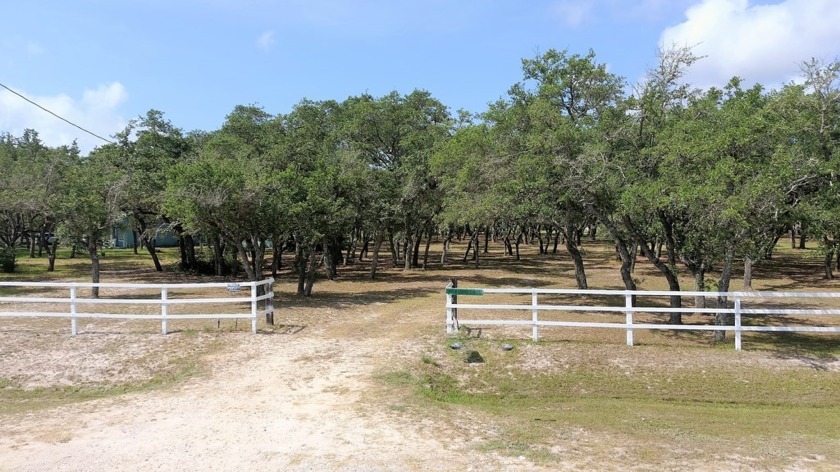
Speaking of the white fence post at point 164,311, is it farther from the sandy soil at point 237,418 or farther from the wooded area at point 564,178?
the wooded area at point 564,178

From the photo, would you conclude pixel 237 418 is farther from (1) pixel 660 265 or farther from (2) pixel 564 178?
(1) pixel 660 265

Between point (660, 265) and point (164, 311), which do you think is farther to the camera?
point (660, 265)

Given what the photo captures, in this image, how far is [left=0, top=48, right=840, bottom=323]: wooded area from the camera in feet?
35.9

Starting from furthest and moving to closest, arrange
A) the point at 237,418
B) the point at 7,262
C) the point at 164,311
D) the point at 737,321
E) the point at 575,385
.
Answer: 1. the point at 7,262
2. the point at 164,311
3. the point at 737,321
4. the point at 575,385
5. the point at 237,418

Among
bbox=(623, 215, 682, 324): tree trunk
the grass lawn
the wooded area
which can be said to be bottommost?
the grass lawn

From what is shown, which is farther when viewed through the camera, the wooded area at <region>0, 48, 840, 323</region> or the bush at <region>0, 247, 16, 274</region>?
the bush at <region>0, 247, 16, 274</region>

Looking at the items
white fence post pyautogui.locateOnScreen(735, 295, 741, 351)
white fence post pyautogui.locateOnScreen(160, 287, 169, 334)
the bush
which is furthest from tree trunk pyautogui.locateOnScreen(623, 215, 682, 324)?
the bush

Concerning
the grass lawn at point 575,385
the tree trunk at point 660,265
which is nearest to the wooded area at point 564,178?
the tree trunk at point 660,265

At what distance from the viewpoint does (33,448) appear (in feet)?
20.5

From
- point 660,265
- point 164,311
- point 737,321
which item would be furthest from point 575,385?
point 164,311

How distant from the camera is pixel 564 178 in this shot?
1334cm

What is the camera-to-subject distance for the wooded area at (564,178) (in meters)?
11.0

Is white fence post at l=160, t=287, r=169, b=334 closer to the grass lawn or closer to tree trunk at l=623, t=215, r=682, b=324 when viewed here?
the grass lawn

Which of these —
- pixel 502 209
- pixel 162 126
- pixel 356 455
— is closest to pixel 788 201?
pixel 502 209
